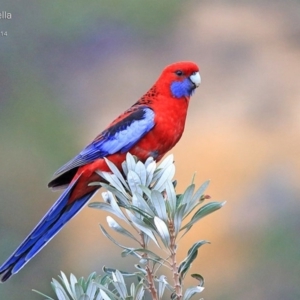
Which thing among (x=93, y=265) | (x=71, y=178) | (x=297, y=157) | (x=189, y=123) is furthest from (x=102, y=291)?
(x=297, y=157)

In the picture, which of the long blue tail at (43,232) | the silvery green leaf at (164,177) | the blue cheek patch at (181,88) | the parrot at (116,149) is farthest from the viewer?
the blue cheek patch at (181,88)

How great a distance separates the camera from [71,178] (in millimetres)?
A: 1044

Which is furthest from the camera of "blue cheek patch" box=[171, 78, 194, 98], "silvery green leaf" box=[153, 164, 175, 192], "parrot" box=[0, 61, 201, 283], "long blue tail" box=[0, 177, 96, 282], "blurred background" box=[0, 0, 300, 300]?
"blurred background" box=[0, 0, 300, 300]

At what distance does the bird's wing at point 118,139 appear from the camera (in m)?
1.00

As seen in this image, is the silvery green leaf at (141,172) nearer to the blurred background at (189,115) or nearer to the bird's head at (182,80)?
the bird's head at (182,80)

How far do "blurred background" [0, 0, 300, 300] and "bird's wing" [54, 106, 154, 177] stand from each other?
338 mm

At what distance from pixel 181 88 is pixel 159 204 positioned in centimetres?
60

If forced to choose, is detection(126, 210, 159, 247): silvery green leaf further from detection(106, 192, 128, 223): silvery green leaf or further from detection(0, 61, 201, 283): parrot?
detection(0, 61, 201, 283): parrot

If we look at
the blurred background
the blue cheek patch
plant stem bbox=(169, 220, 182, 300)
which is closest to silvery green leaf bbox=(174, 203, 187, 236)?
plant stem bbox=(169, 220, 182, 300)

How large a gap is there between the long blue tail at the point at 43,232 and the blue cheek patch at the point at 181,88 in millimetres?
309

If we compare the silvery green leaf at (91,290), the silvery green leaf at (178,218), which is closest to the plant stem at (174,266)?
the silvery green leaf at (178,218)

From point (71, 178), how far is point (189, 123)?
0.48 metres

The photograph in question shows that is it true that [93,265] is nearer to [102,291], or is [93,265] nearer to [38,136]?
[38,136]

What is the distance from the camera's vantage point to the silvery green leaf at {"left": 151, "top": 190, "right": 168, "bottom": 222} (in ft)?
1.75
